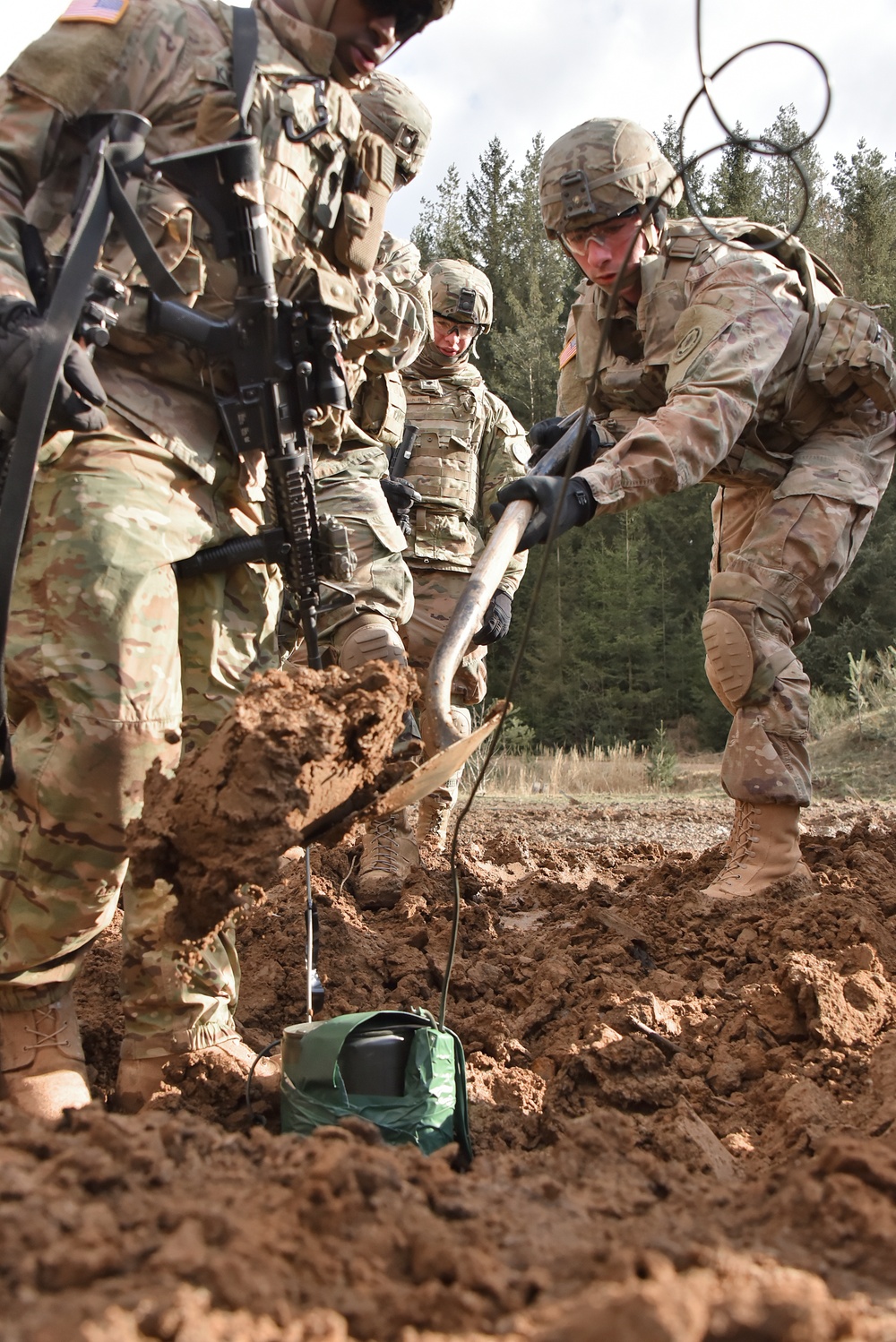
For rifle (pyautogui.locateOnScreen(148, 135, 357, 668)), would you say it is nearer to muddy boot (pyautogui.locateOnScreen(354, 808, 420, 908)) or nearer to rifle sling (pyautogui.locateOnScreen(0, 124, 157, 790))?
rifle sling (pyautogui.locateOnScreen(0, 124, 157, 790))

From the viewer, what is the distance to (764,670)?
4.10 metres

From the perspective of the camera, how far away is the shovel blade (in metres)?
2.27

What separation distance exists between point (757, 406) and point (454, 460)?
3072mm

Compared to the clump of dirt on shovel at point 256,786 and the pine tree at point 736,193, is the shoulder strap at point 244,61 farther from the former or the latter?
the pine tree at point 736,193

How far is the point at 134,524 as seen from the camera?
240 cm

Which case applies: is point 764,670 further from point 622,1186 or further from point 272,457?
point 622,1186

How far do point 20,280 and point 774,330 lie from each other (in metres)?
2.58

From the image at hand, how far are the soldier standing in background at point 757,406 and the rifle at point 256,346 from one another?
4.74 ft

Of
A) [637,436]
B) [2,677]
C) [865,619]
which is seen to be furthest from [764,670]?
[865,619]

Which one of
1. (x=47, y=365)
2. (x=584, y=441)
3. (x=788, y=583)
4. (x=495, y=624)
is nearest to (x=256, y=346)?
(x=47, y=365)

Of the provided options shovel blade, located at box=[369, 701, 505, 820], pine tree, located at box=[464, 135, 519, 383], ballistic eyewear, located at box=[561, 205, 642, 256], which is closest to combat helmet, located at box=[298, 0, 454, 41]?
ballistic eyewear, located at box=[561, 205, 642, 256]

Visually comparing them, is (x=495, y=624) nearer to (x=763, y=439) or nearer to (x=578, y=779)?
(x=763, y=439)

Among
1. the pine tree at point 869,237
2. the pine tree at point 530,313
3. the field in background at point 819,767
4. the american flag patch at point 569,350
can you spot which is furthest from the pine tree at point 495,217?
the american flag patch at point 569,350

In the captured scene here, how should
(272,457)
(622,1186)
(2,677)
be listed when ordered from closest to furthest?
(622,1186) → (2,677) → (272,457)
